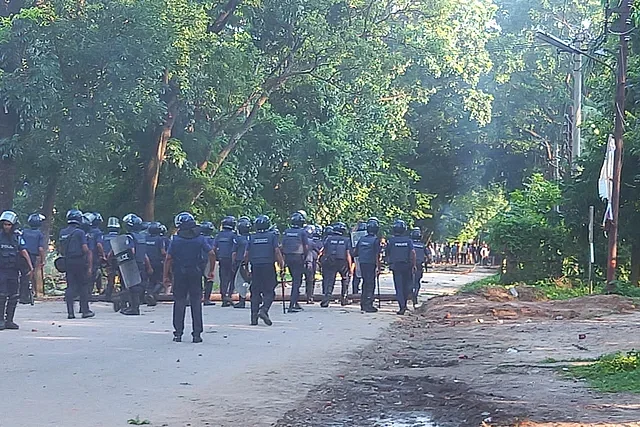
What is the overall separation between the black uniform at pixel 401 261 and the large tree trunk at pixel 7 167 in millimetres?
10169

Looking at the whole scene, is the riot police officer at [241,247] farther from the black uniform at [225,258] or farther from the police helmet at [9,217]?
the police helmet at [9,217]

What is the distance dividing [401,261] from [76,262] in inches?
261

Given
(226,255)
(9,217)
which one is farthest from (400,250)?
(9,217)

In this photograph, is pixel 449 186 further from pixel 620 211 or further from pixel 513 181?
pixel 620 211

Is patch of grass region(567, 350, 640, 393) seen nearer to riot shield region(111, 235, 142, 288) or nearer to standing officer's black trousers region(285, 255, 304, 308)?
standing officer's black trousers region(285, 255, 304, 308)

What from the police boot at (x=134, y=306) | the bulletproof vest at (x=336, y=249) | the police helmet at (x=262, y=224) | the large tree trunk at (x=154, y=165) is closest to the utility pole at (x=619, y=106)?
the bulletproof vest at (x=336, y=249)

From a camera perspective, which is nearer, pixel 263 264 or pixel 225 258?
pixel 263 264

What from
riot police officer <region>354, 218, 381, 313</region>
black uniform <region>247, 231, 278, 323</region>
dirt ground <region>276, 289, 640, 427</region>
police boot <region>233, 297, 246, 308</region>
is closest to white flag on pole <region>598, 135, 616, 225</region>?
dirt ground <region>276, 289, 640, 427</region>

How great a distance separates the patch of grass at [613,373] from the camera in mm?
10352

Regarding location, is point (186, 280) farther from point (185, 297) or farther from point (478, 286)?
point (478, 286)

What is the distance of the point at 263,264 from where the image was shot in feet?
57.0

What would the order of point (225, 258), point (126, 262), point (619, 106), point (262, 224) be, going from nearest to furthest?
point (262, 224) < point (126, 262) < point (225, 258) < point (619, 106)

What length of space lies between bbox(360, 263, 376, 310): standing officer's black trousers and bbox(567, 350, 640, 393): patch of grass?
9.82 meters

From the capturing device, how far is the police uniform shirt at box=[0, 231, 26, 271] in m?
15.9
